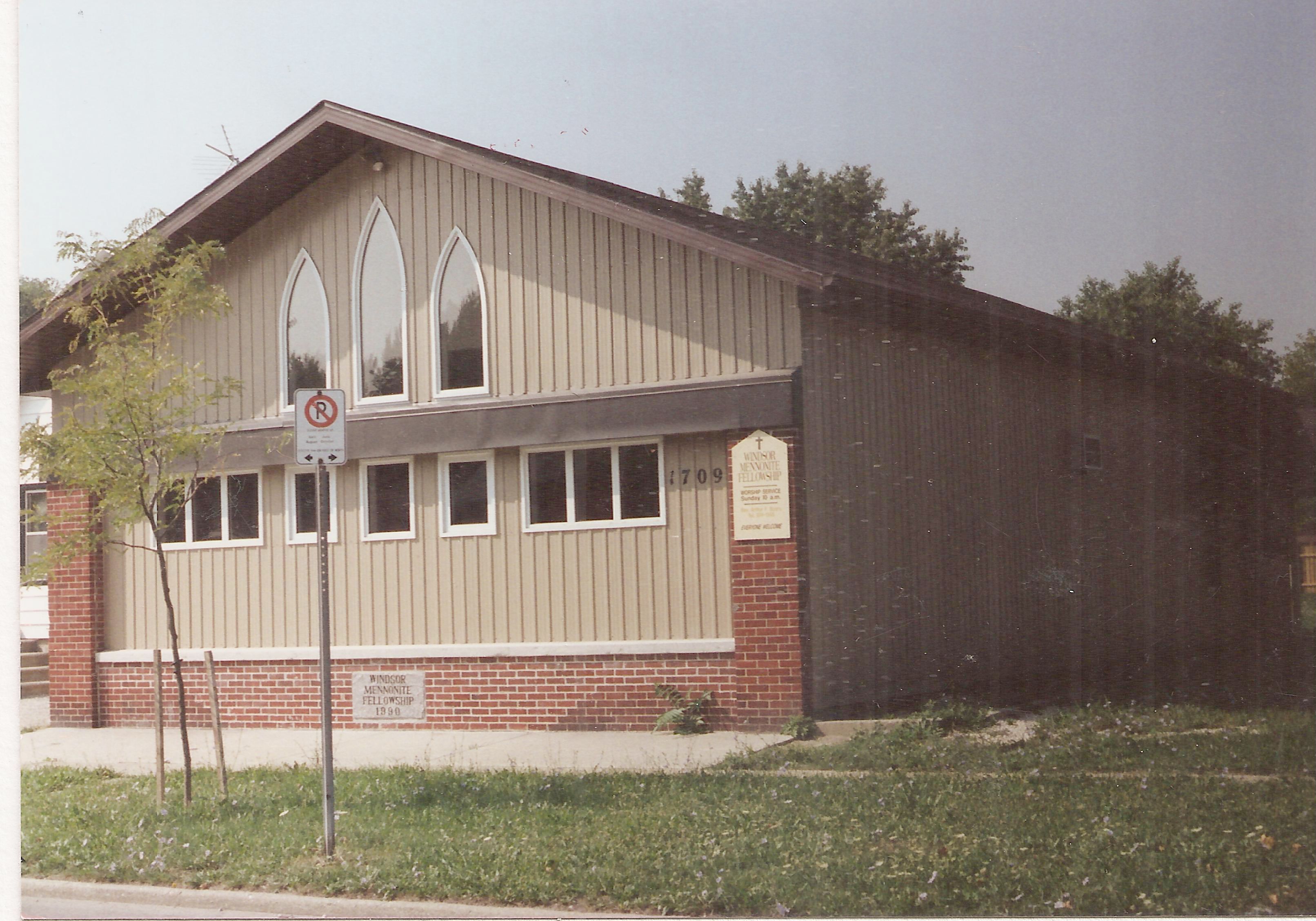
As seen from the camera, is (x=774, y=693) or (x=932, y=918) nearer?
(x=932, y=918)

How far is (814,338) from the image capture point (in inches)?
467

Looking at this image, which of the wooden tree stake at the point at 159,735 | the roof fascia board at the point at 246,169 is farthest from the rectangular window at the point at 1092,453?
the wooden tree stake at the point at 159,735

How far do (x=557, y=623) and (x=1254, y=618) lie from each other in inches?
497

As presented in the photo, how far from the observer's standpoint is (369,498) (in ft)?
44.5

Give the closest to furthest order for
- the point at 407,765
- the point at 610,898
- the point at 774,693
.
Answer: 1. the point at 610,898
2. the point at 407,765
3. the point at 774,693

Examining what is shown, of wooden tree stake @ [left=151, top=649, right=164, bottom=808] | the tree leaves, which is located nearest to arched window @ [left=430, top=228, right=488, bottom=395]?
the tree leaves

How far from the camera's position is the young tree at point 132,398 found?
8891 mm

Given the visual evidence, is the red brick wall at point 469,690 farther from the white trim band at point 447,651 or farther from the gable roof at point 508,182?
the gable roof at point 508,182

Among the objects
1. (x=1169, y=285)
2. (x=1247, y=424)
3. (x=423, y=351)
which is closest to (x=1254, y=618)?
(x=1247, y=424)

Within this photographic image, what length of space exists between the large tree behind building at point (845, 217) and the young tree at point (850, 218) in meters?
0.01

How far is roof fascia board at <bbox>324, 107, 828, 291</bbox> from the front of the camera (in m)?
11.3

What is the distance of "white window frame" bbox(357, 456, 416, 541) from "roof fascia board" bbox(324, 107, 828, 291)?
319 centimetres

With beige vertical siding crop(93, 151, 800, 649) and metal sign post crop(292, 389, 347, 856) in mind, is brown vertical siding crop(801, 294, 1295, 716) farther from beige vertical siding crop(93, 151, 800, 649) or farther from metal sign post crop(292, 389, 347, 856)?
metal sign post crop(292, 389, 347, 856)

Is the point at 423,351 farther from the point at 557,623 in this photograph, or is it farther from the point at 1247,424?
Answer: the point at 1247,424
